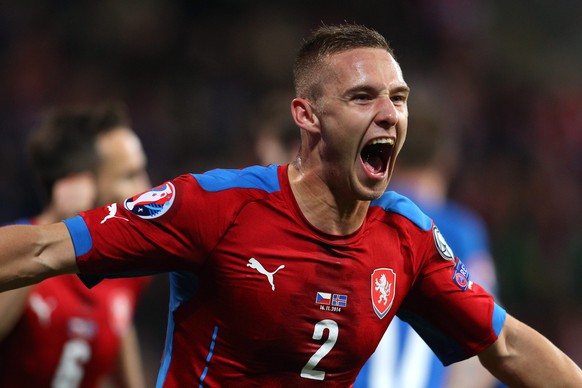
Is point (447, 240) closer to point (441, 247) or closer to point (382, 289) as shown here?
point (441, 247)

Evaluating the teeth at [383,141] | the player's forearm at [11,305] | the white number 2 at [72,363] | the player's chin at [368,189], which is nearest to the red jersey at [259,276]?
the player's chin at [368,189]

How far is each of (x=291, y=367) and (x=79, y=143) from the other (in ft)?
8.14

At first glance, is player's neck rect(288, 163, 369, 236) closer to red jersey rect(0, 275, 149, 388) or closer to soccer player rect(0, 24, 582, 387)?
soccer player rect(0, 24, 582, 387)

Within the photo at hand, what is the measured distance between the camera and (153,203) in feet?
9.52

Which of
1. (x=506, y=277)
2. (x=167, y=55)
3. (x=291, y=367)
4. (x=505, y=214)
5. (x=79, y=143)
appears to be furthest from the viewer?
(x=167, y=55)

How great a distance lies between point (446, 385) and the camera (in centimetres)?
540

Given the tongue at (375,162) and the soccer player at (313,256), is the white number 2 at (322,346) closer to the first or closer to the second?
the soccer player at (313,256)

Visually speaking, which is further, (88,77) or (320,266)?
(88,77)

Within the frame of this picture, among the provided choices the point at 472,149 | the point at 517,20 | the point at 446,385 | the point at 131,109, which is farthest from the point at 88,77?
the point at 446,385

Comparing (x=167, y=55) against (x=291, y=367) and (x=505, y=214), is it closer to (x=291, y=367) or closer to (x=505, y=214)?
(x=505, y=214)

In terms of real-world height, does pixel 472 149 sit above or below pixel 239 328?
below

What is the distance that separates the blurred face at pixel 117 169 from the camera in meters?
5.28

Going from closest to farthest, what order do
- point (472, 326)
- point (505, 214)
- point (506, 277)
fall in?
point (472, 326) < point (506, 277) < point (505, 214)

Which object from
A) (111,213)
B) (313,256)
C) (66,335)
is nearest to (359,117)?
(313,256)
